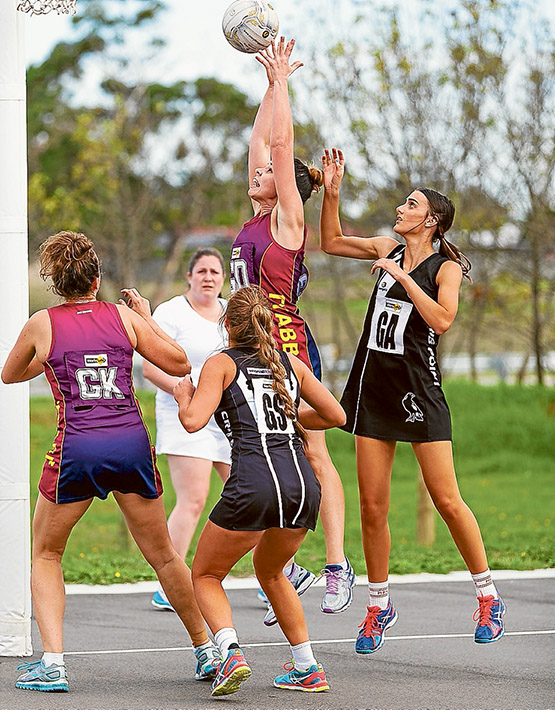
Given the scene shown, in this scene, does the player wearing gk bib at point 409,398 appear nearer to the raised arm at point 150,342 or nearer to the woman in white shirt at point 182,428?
the raised arm at point 150,342

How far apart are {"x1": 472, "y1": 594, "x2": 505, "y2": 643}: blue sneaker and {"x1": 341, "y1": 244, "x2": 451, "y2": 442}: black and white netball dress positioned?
857mm

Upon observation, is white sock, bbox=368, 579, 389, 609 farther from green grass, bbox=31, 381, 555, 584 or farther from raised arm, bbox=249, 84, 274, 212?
green grass, bbox=31, 381, 555, 584

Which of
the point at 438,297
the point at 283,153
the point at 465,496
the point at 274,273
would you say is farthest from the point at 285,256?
the point at 465,496

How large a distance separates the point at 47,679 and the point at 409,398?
2208 millimetres

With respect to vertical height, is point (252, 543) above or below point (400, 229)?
below

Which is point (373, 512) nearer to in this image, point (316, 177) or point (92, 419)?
point (92, 419)

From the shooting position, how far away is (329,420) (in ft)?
16.8

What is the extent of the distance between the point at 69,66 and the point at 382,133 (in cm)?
1621

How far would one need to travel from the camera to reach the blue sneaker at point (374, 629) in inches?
222

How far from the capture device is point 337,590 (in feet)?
18.9

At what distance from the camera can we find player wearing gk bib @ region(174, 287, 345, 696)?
4.75 meters

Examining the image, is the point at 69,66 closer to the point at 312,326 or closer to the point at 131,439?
the point at 312,326

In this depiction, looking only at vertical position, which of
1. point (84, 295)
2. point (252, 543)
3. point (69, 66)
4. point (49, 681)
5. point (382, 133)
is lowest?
point (49, 681)

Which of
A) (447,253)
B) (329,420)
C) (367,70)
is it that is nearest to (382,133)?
(367,70)
